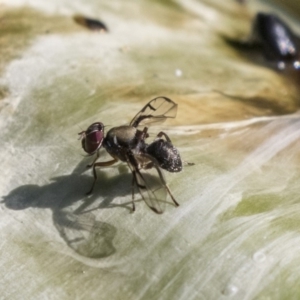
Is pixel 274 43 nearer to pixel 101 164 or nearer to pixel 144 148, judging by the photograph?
pixel 144 148

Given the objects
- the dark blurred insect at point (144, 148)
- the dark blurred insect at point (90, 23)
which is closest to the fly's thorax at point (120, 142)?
the dark blurred insect at point (144, 148)

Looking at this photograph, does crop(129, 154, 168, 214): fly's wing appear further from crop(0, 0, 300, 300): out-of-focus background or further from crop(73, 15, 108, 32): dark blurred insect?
crop(73, 15, 108, 32): dark blurred insect

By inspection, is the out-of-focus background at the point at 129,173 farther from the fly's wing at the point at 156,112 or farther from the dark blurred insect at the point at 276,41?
the dark blurred insect at the point at 276,41

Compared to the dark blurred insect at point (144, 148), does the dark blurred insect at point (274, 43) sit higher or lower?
lower

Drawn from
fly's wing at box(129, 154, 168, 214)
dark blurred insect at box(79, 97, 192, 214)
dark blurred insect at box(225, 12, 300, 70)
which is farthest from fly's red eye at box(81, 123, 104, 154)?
dark blurred insect at box(225, 12, 300, 70)

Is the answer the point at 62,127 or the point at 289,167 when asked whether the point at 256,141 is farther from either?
the point at 62,127

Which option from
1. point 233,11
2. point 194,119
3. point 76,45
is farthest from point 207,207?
point 233,11
